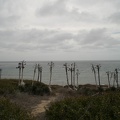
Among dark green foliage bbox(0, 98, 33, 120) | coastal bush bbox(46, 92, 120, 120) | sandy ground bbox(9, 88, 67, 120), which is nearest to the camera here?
dark green foliage bbox(0, 98, 33, 120)

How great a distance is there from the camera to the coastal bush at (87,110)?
38.1ft

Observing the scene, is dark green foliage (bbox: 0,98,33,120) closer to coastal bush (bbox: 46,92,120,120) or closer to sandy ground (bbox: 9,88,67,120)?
coastal bush (bbox: 46,92,120,120)

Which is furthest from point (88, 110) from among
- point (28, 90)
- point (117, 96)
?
point (28, 90)

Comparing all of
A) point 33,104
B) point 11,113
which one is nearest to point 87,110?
point 11,113

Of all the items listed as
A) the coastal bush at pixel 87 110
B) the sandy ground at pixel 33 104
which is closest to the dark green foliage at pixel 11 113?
the coastal bush at pixel 87 110

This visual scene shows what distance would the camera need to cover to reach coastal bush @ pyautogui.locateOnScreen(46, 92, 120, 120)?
38.1ft

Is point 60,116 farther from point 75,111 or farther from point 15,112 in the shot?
point 15,112

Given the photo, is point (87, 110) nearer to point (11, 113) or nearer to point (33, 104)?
point (11, 113)

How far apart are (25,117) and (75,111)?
Answer: 2.74 meters

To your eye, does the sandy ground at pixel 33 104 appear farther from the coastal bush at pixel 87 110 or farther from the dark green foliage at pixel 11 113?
the dark green foliage at pixel 11 113

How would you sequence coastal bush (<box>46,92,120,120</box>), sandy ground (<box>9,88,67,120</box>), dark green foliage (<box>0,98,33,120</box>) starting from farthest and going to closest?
1. sandy ground (<box>9,88,67,120</box>)
2. coastal bush (<box>46,92,120,120</box>)
3. dark green foliage (<box>0,98,33,120</box>)

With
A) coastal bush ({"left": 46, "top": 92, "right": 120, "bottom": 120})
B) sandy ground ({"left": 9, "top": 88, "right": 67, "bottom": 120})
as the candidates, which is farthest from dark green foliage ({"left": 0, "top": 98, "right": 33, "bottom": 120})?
sandy ground ({"left": 9, "top": 88, "right": 67, "bottom": 120})

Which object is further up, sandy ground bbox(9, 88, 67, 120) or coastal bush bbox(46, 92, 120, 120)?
coastal bush bbox(46, 92, 120, 120)

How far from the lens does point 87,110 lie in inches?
476
